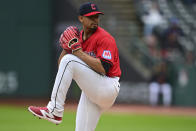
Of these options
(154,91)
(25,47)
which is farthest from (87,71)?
(25,47)

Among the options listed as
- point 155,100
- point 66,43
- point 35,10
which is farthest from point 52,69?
point 66,43

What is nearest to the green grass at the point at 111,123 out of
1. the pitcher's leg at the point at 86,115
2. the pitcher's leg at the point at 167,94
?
the pitcher's leg at the point at 167,94

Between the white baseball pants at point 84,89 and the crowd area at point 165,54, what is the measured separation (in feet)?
32.0

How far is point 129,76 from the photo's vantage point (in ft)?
53.3

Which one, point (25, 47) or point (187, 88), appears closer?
point (187, 88)

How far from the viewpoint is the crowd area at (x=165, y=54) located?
50.7 ft

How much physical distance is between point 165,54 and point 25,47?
534cm

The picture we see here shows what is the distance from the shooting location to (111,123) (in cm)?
1152


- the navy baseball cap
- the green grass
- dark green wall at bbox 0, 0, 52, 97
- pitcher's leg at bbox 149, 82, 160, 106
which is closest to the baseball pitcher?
the navy baseball cap

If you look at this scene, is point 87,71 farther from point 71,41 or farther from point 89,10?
point 89,10

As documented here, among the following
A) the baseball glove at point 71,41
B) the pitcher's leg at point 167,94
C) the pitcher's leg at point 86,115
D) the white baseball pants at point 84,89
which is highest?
the baseball glove at point 71,41

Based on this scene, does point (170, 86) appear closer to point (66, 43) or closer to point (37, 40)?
point (37, 40)

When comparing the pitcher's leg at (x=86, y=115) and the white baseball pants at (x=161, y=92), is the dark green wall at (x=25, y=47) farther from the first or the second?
the pitcher's leg at (x=86, y=115)

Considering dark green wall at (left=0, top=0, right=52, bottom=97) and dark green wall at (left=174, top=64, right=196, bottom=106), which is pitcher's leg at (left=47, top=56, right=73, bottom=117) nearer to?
Result: dark green wall at (left=174, top=64, right=196, bottom=106)
